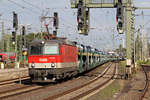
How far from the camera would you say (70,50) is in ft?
72.9

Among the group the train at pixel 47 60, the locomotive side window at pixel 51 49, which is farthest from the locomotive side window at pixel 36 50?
the locomotive side window at pixel 51 49

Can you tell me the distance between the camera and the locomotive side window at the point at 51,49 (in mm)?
19406

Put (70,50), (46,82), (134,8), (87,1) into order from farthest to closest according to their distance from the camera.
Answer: (134,8), (87,1), (70,50), (46,82)

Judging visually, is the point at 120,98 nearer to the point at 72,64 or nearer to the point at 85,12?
the point at 72,64

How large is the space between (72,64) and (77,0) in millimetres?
5453

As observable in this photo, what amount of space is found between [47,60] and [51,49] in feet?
2.74

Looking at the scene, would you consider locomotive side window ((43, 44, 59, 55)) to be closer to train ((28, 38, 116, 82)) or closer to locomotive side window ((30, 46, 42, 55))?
train ((28, 38, 116, 82))

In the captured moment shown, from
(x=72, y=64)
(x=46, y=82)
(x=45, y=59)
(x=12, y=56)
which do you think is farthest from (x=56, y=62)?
(x=12, y=56)

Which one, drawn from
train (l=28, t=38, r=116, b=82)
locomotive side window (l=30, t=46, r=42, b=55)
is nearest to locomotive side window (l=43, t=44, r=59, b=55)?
train (l=28, t=38, r=116, b=82)

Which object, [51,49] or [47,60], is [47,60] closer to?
[47,60]

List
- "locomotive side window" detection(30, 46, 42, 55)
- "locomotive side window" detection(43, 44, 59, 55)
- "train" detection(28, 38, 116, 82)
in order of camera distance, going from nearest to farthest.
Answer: "train" detection(28, 38, 116, 82)
"locomotive side window" detection(43, 44, 59, 55)
"locomotive side window" detection(30, 46, 42, 55)

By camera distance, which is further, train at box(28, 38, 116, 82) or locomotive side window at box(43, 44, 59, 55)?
locomotive side window at box(43, 44, 59, 55)

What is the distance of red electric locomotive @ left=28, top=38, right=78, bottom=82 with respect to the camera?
62.7ft

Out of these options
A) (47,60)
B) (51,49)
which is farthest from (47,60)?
(51,49)
